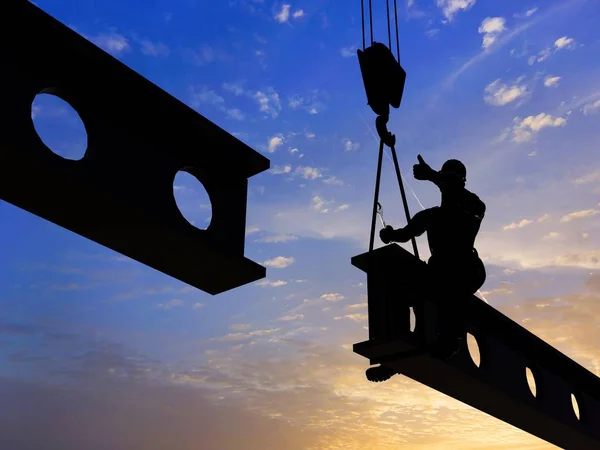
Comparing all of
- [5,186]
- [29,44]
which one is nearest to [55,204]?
[5,186]

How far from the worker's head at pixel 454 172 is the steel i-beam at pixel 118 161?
5.63 ft

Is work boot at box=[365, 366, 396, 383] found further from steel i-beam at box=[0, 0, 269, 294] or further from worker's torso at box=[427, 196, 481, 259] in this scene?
steel i-beam at box=[0, 0, 269, 294]

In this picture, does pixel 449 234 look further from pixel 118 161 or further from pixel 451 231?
pixel 118 161

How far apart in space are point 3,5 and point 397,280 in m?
3.79

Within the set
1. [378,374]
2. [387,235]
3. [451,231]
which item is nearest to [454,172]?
[451,231]

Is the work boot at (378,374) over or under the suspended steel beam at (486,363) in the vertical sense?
under

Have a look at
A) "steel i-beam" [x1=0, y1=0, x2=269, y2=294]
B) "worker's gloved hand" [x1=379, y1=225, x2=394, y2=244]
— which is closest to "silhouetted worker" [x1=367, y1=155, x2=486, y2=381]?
"worker's gloved hand" [x1=379, y1=225, x2=394, y2=244]

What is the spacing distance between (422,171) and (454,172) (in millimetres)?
292

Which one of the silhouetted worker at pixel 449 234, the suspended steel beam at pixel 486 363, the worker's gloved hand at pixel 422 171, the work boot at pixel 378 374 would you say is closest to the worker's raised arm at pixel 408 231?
the silhouetted worker at pixel 449 234

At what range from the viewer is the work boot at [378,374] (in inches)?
253

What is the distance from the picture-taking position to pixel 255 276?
6.73m

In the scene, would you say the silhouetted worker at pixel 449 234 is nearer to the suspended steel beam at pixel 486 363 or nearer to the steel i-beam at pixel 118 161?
the suspended steel beam at pixel 486 363

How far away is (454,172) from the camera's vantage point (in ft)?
20.8

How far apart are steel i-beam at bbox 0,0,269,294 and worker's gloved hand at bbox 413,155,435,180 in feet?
4.89
